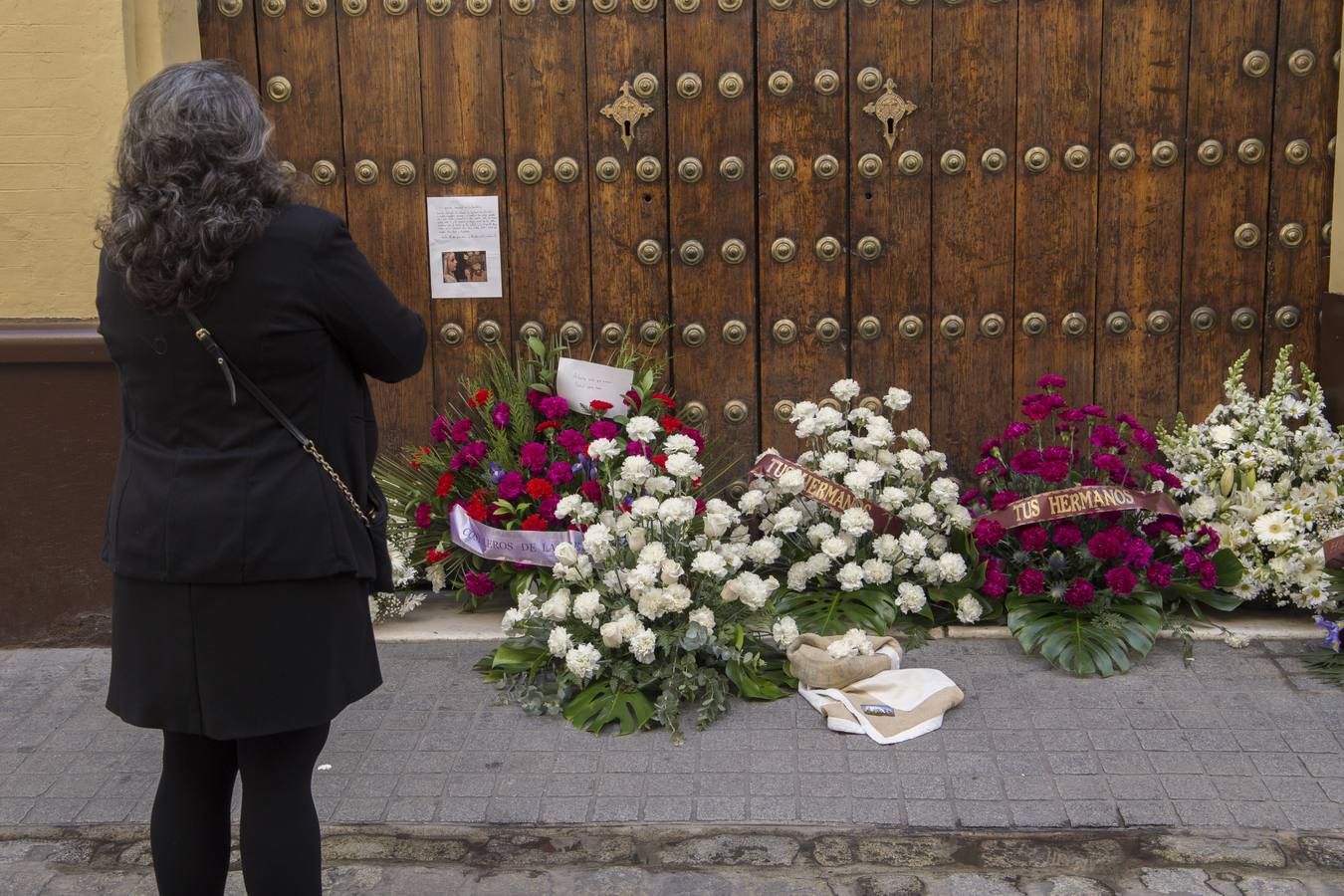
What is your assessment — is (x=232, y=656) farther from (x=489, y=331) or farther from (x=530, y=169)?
(x=530, y=169)

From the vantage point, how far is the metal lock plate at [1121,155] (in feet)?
13.5

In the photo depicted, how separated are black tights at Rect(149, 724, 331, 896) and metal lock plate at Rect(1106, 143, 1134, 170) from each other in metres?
2.96

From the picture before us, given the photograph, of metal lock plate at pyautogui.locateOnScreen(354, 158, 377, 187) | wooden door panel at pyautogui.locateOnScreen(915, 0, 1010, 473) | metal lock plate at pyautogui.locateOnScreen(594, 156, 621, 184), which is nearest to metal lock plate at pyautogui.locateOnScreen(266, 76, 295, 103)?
metal lock plate at pyautogui.locateOnScreen(354, 158, 377, 187)

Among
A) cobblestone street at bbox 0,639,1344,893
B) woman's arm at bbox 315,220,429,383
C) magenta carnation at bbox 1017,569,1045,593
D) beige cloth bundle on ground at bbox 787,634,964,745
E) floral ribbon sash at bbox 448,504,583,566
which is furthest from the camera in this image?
floral ribbon sash at bbox 448,504,583,566

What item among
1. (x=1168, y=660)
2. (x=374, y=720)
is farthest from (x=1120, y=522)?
(x=374, y=720)

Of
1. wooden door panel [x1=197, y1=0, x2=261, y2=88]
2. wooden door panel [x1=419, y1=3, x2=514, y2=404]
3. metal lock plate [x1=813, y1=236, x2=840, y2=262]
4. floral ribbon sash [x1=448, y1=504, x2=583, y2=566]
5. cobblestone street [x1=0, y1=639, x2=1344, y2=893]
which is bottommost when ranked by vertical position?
cobblestone street [x1=0, y1=639, x2=1344, y2=893]

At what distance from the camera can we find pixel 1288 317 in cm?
419

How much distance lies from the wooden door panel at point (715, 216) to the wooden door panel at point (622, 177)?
0.04 meters

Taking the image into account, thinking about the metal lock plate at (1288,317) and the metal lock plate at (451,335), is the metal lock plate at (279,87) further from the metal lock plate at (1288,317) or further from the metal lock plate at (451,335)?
the metal lock plate at (1288,317)

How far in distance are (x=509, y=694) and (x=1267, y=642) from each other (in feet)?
6.63

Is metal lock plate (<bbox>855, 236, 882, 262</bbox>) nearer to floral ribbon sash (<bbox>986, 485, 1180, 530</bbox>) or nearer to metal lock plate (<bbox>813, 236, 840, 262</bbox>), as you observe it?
metal lock plate (<bbox>813, 236, 840, 262</bbox>)

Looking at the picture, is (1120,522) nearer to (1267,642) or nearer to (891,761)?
(1267,642)

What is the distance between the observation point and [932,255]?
13.9 feet

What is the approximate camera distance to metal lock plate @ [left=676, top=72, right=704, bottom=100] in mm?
4160
